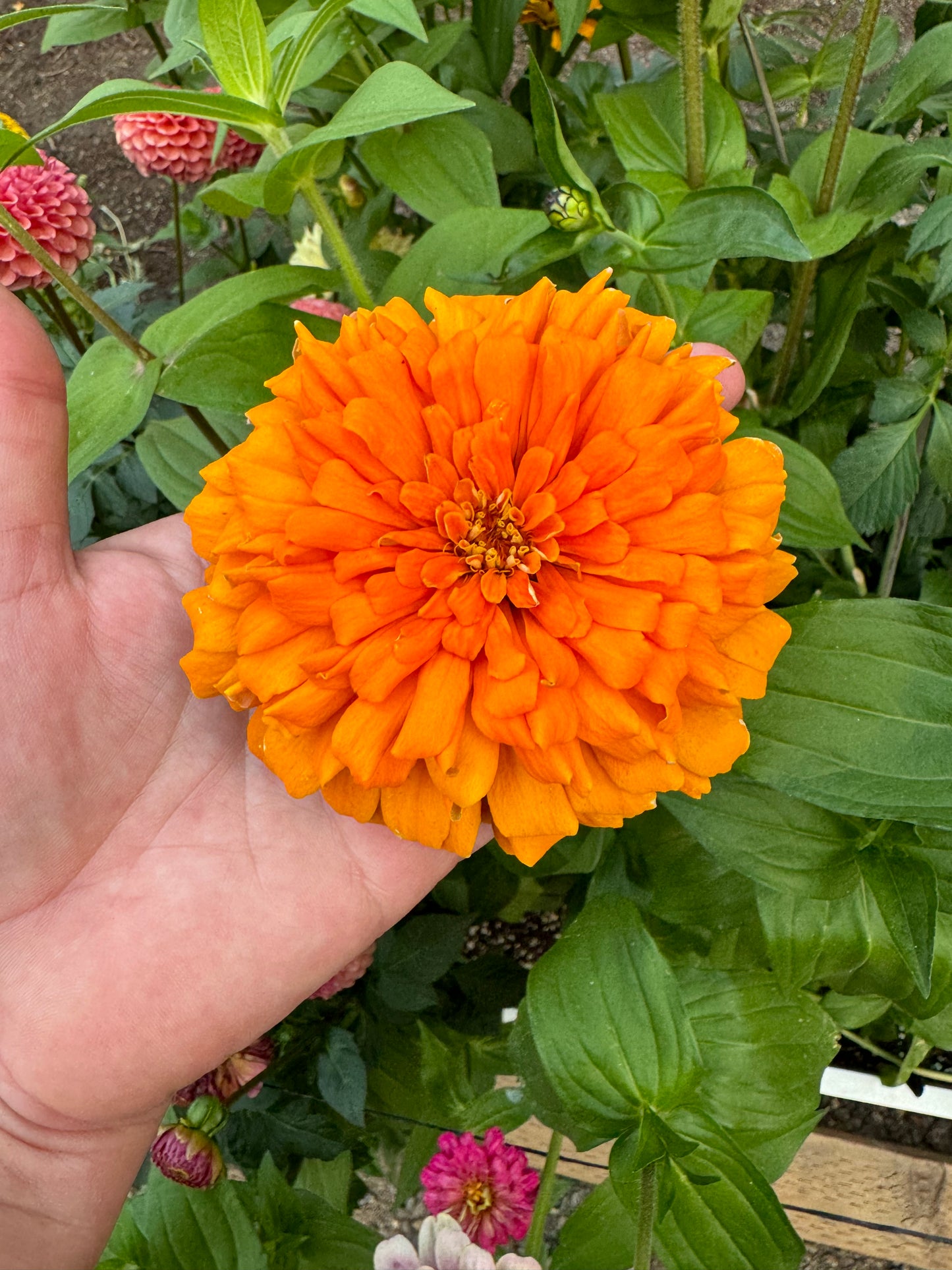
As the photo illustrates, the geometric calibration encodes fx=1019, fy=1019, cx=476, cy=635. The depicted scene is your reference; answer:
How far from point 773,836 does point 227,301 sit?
0.46 m

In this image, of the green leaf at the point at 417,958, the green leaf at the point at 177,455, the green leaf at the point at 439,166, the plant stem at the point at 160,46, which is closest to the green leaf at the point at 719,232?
Answer: the green leaf at the point at 439,166

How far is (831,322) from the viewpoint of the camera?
29.2 inches

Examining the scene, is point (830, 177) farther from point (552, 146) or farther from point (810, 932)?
point (810, 932)

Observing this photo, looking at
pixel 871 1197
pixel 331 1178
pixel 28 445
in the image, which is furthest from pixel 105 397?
pixel 871 1197

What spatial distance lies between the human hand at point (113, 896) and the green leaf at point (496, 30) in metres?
0.35

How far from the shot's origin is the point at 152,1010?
658 millimetres

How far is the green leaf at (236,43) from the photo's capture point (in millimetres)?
536

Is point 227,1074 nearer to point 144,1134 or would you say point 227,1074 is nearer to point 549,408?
point 144,1134

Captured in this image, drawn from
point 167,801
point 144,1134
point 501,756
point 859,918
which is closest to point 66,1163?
point 144,1134

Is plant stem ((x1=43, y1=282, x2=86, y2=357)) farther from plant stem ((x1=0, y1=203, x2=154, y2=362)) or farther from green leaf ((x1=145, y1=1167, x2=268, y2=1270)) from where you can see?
green leaf ((x1=145, y1=1167, x2=268, y2=1270))

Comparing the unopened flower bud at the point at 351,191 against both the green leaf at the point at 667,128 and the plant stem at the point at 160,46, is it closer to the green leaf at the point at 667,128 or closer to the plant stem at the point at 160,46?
the plant stem at the point at 160,46

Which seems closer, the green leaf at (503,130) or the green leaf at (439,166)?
the green leaf at (439,166)

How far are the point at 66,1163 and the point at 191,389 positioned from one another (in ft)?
1.67

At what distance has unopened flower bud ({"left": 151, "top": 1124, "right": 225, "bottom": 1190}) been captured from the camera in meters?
0.69
